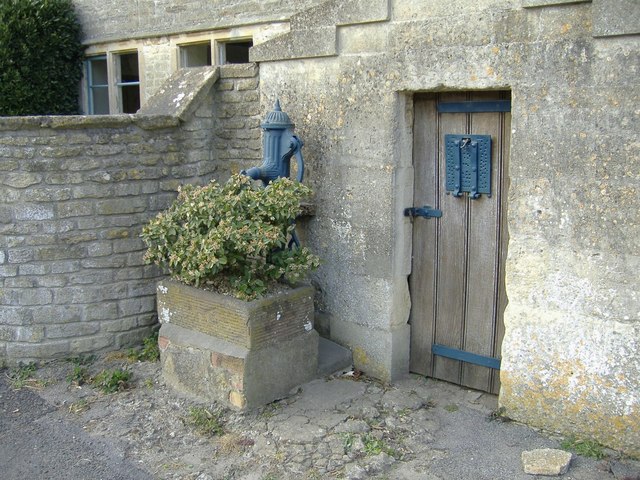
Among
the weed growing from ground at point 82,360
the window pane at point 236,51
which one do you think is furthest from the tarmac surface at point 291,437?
the window pane at point 236,51

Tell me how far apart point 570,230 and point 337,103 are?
75.6 inches

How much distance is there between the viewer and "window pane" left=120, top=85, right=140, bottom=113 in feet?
36.3

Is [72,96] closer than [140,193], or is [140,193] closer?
[140,193]

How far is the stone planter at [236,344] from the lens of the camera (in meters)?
4.73

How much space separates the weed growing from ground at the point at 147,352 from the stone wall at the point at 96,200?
12 centimetres

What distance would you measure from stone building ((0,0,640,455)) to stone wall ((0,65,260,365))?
247 mm

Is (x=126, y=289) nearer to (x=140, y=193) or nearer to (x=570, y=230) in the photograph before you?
(x=140, y=193)

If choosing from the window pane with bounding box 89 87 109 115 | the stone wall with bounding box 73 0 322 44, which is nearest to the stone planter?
the stone wall with bounding box 73 0 322 44

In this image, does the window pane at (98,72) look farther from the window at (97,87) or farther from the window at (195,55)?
the window at (195,55)

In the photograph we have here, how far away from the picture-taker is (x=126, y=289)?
19.7ft

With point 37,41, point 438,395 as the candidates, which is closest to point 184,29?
point 37,41

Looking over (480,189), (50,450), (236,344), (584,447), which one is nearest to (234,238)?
(236,344)

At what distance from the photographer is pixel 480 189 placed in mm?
4828

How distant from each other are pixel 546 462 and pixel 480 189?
1.75m
